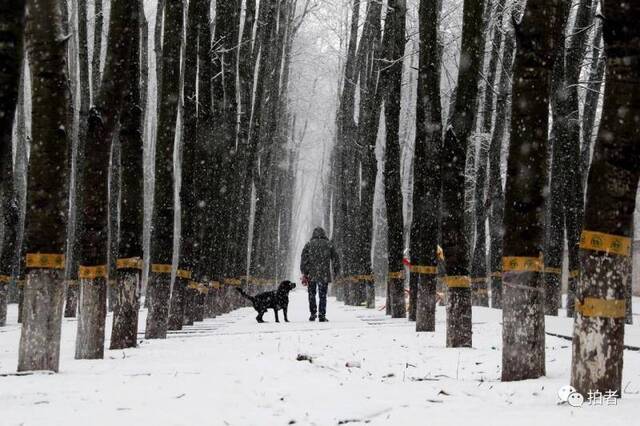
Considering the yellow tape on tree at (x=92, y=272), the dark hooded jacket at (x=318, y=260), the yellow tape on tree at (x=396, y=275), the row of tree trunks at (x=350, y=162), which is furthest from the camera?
the row of tree trunks at (x=350, y=162)

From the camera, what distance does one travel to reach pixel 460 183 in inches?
368

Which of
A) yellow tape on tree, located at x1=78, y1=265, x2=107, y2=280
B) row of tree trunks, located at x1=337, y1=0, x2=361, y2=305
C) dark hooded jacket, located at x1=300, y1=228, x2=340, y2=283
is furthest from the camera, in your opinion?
row of tree trunks, located at x1=337, y1=0, x2=361, y2=305

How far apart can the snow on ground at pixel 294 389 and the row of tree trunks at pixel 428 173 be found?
2.31 m

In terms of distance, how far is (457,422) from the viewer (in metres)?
4.05

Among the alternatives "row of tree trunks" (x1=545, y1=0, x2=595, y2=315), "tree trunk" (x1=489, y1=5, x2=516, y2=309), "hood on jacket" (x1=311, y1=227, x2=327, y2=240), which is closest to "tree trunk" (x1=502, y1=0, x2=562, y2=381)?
"row of tree trunks" (x1=545, y1=0, x2=595, y2=315)

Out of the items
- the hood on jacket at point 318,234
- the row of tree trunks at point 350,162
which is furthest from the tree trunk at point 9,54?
the row of tree trunks at point 350,162

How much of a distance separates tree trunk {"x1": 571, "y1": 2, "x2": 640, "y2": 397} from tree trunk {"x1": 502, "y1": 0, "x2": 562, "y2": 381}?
1075 millimetres

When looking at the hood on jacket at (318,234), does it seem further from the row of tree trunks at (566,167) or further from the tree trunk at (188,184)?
the row of tree trunks at (566,167)

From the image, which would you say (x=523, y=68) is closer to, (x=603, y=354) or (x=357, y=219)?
(x=603, y=354)

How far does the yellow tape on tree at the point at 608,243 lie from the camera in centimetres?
451

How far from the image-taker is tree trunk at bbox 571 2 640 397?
14.7 ft

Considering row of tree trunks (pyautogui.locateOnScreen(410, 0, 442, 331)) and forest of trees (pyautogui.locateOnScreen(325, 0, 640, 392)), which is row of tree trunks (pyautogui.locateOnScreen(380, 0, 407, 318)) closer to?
forest of trees (pyautogui.locateOnScreen(325, 0, 640, 392))

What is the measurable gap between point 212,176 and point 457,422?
12106mm

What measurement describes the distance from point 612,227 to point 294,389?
263cm
